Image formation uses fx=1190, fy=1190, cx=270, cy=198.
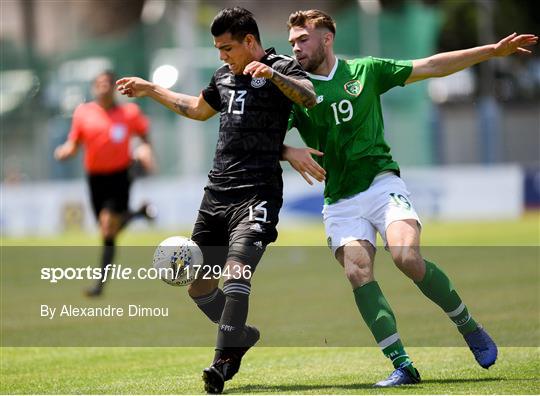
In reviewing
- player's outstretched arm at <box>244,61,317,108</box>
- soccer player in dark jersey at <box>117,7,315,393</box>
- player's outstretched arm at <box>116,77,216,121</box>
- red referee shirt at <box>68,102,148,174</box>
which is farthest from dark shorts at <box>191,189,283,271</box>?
red referee shirt at <box>68,102,148,174</box>

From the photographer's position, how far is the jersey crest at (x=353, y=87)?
311 inches

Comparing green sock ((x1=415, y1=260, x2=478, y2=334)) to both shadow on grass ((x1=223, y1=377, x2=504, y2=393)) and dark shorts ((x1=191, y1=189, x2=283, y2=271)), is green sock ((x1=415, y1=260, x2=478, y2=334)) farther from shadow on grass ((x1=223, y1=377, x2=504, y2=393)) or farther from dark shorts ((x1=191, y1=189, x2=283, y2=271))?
dark shorts ((x1=191, y1=189, x2=283, y2=271))

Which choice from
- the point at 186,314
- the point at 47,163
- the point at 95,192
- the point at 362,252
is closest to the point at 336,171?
the point at 362,252

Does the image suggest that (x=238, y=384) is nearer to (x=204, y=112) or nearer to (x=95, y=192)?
(x=204, y=112)

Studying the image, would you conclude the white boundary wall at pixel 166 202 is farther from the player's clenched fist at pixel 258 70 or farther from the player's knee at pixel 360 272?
the player's clenched fist at pixel 258 70

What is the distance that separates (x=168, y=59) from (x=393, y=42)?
6126mm

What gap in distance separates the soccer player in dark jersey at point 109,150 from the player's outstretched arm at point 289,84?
25.1 feet

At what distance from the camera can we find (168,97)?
8203mm

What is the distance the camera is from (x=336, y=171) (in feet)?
26.3

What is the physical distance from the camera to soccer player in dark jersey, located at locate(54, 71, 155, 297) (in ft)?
48.6

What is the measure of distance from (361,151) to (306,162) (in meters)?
0.66

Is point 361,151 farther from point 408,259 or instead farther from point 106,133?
point 106,133

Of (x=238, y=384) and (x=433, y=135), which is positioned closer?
(x=238, y=384)

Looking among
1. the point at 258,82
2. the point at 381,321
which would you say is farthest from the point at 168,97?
the point at 381,321
